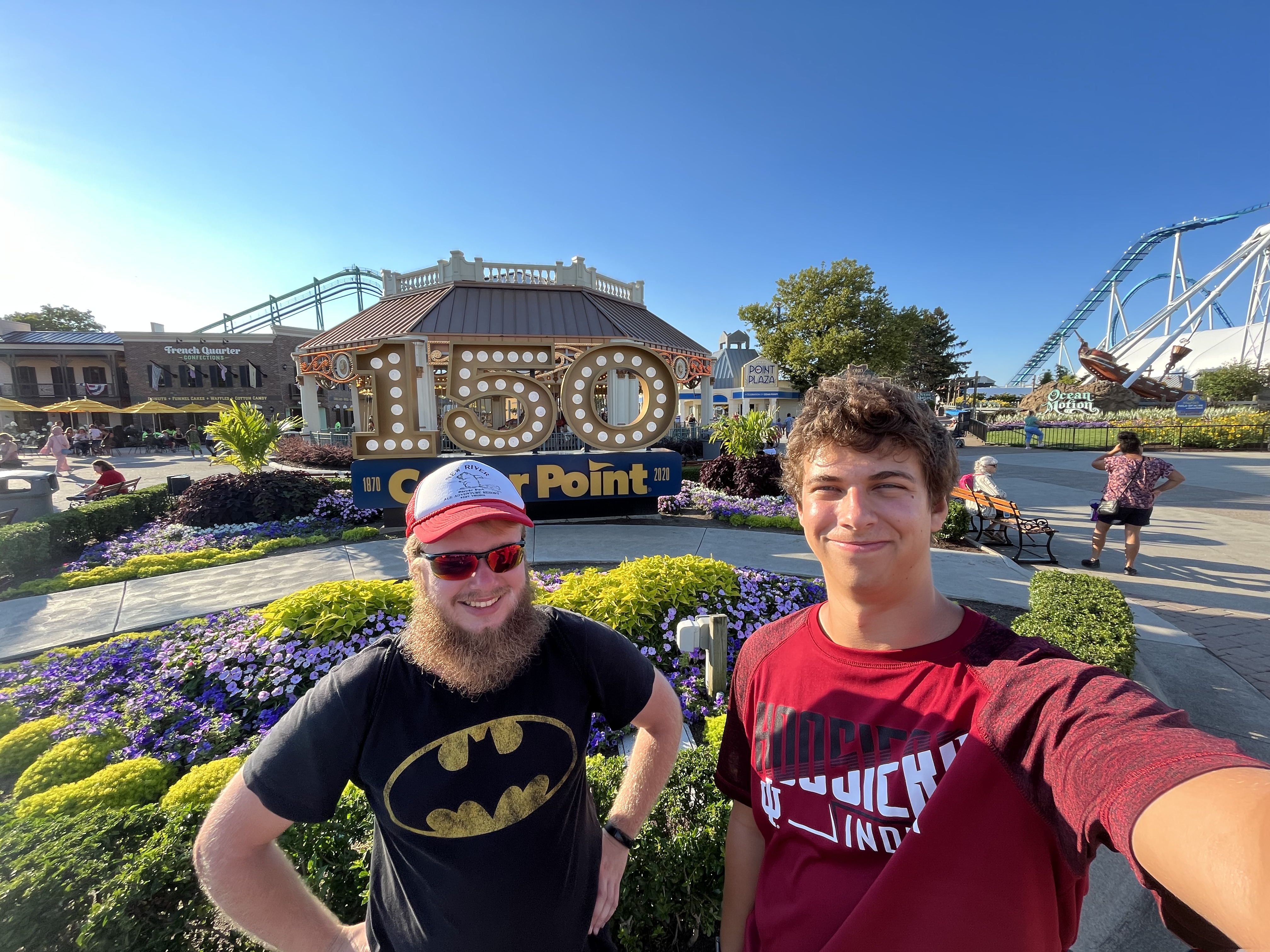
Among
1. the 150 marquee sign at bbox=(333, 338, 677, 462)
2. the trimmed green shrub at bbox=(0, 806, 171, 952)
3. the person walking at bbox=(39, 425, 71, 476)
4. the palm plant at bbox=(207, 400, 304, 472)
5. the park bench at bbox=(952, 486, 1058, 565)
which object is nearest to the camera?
the trimmed green shrub at bbox=(0, 806, 171, 952)

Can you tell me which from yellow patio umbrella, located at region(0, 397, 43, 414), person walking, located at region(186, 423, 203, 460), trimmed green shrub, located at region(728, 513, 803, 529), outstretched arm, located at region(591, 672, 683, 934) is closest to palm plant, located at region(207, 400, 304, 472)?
trimmed green shrub, located at region(728, 513, 803, 529)

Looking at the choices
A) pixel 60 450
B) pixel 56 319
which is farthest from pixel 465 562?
pixel 56 319

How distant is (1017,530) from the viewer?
842cm

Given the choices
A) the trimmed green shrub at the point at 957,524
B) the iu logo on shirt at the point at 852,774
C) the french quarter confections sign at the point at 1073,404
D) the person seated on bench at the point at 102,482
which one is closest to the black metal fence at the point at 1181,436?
the french quarter confections sign at the point at 1073,404

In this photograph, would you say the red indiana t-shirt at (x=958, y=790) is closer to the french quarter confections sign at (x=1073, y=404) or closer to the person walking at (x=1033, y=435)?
the person walking at (x=1033, y=435)

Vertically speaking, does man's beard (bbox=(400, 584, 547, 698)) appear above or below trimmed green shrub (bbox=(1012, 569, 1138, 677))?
above

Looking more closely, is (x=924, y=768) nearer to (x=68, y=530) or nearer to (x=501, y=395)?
(x=501, y=395)

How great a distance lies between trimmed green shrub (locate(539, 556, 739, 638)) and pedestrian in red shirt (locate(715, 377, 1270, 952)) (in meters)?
2.63

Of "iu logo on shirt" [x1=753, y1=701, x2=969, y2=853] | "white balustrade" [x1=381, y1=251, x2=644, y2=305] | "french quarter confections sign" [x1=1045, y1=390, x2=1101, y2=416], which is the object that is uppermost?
"white balustrade" [x1=381, y1=251, x2=644, y2=305]

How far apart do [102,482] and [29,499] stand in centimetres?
156

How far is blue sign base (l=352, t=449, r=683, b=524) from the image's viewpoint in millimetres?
8070

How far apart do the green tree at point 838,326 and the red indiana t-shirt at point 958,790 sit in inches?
1192

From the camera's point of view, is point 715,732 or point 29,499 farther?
point 29,499

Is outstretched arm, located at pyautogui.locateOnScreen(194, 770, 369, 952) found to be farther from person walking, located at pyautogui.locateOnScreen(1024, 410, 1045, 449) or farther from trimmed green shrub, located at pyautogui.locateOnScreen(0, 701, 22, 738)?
person walking, located at pyautogui.locateOnScreen(1024, 410, 1045, 449)
